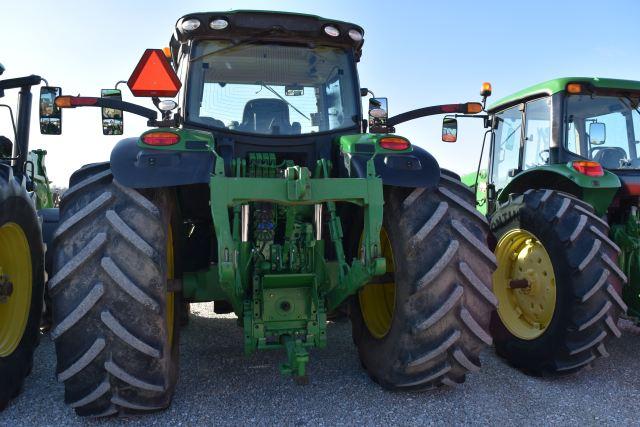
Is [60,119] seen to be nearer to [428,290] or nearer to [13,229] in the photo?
[13,229]

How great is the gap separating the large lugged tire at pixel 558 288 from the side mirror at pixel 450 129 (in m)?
0.92

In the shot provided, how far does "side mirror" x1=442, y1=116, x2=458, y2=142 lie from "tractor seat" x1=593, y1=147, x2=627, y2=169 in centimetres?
114

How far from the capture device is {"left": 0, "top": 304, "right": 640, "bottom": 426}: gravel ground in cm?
275

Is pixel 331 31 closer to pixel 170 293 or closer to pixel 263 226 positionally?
pixel 263 226

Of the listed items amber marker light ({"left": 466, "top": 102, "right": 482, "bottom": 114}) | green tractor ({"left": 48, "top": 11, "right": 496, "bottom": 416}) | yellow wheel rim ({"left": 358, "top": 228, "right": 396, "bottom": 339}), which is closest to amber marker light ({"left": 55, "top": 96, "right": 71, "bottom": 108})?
green tractor ({"left": 48, "top": 11, "right": 496, "bottom": 416})

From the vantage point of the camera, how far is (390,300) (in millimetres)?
3498

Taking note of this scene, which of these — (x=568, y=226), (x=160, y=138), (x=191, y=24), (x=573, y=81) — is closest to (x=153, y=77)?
(x=160, y=138)

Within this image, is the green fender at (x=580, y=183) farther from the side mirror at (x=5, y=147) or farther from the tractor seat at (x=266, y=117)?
Result: the side mirror at (x=5, y=147)

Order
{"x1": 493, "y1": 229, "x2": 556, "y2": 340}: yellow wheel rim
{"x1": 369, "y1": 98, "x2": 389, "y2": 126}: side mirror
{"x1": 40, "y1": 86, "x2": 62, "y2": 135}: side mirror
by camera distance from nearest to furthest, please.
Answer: {"x1": 369, "y1": 98, "x2": 389, "y2": 126}: side mirror < {"x1": 40, "y1": 86, "x2": 62, "y2": 135}: side mirror < {"x1": 493, "y1": 229, "x2": 556, "y2": 340}: yellow wheel rim

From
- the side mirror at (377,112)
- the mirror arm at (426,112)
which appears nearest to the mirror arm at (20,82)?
the side mirror at (377,112)

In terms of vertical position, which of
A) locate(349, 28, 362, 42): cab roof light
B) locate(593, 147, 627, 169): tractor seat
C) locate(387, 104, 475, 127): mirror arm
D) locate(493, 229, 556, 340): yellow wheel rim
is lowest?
locate(493, 229, 556, 340): yellow wheel rim

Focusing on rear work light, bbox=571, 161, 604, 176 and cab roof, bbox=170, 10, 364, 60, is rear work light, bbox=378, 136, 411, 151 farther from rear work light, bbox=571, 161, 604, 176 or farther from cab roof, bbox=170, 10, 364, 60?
rear work light, bbox=571, 161, 604, 176

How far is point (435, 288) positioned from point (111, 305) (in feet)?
5.10

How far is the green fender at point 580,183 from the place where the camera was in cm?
380
